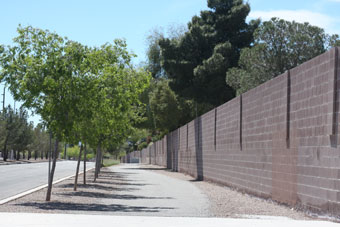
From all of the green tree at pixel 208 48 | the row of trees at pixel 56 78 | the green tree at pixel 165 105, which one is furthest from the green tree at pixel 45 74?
the green tree at pixel 165 105

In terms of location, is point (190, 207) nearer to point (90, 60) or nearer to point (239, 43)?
point (90, 60)

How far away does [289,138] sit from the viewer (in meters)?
16.1

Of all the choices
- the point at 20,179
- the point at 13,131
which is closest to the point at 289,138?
the point at 20,179

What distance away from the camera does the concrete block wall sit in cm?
1299

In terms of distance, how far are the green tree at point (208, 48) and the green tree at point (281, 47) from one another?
10088 millimetres

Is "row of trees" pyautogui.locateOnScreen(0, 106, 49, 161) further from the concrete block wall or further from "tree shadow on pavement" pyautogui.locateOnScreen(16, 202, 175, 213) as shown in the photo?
"tree shadow on pavement" pyautogui.locateOnScreen(16, 202, 175, 213)

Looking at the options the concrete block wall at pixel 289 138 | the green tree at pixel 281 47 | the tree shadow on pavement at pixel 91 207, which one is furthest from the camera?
the green tree at pixel 281 47

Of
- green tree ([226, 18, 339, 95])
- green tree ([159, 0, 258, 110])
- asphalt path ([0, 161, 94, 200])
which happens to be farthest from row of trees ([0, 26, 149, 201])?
green tree ([159, 0, 258, 110])

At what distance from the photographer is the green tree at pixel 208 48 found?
1818 inches

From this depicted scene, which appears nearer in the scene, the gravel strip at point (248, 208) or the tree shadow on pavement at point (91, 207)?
the gravel strip at point (248, 208)

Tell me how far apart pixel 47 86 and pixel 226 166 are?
1164 centimetres

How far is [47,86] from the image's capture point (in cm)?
1580

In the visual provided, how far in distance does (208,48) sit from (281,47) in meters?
14.2

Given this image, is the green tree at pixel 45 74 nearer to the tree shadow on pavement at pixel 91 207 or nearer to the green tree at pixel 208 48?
the tree shadow on pavement at pixel 91 207
